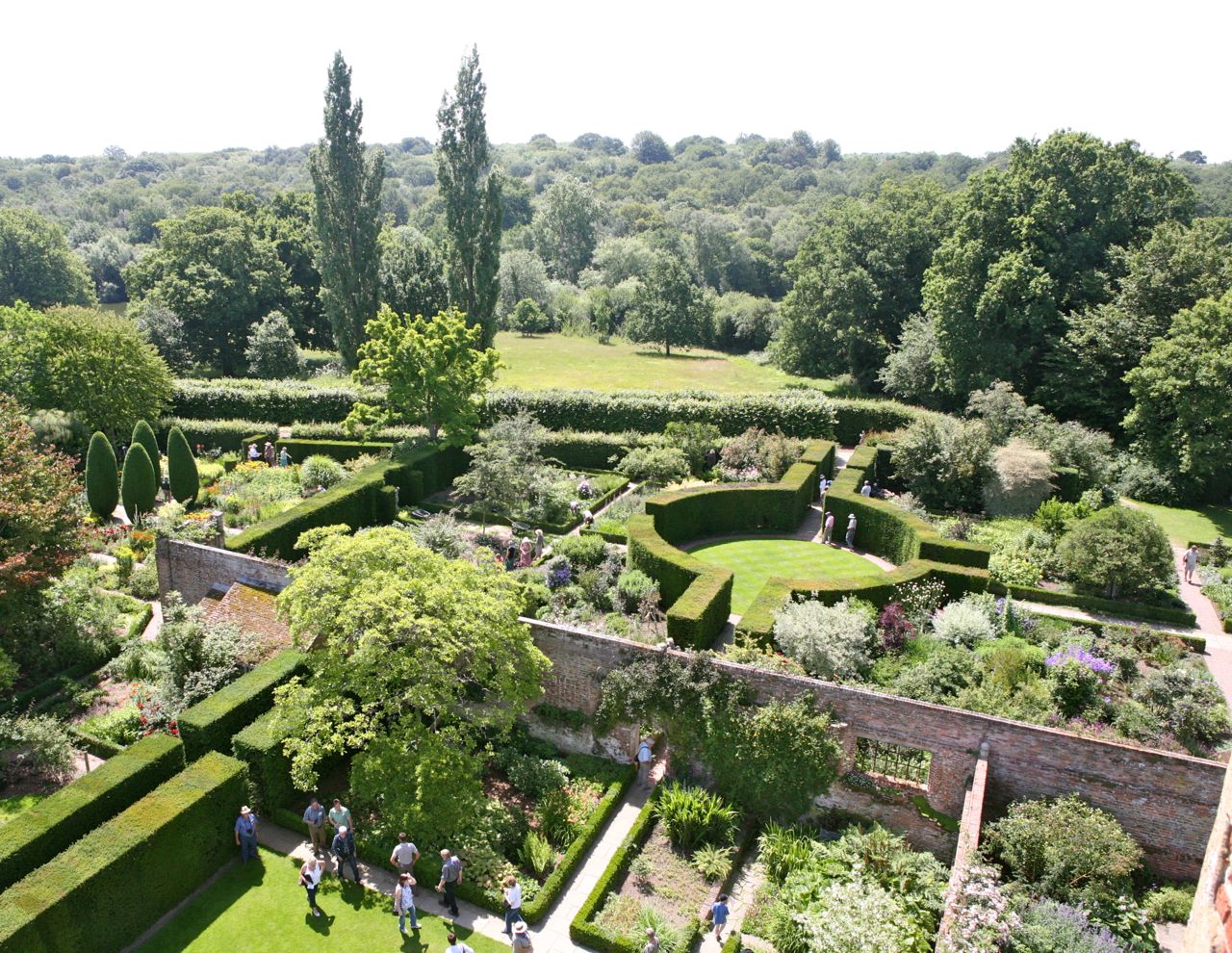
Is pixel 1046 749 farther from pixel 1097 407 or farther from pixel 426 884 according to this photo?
pixel 1097 407

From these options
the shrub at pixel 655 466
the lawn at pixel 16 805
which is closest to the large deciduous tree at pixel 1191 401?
the shrub at pixel 655 466

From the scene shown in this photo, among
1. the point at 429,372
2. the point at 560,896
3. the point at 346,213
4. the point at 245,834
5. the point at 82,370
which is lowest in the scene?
the point at 560,896

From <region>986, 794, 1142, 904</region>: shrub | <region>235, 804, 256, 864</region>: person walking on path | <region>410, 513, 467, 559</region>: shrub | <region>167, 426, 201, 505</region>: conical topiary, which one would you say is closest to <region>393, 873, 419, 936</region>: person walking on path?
<region>235, 804, 256, 864</region>: person walking on path

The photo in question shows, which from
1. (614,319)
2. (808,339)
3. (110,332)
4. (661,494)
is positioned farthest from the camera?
(614,319)

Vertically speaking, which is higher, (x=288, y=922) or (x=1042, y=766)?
(x=1042, y=766)

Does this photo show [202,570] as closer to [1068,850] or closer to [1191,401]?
[1068,850]

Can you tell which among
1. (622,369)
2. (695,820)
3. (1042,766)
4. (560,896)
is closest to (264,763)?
(560,896)

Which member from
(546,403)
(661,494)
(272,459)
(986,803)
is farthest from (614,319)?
(986,803)
